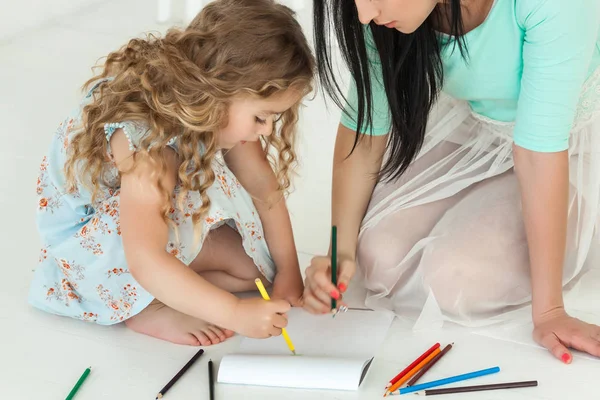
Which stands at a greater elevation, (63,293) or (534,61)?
(534,61)

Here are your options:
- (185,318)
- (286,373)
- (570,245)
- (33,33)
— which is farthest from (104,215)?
(33,33)

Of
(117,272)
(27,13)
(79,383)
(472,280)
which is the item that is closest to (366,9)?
(472,280)

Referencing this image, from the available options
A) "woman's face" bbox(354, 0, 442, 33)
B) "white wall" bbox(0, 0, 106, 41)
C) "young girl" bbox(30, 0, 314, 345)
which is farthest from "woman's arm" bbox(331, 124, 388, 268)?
"white wall" bbox(0, 0, 106, 41)

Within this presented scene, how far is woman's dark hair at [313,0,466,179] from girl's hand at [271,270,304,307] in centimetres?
29

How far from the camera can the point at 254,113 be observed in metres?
1.46

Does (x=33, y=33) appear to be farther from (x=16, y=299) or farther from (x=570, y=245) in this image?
(x=570, y=245)

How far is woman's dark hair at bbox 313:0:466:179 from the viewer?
1.48 meters

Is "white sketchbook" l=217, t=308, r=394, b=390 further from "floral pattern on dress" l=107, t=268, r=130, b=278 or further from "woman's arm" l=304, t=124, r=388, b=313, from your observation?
"floral pattern on dress" l=107, t=268, r=130, b=278

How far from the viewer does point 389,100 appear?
1.56 metres

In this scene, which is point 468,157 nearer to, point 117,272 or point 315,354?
point 315,354

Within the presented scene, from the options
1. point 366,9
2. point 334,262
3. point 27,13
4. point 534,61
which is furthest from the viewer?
point 27,13

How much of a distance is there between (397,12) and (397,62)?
0.60 ft

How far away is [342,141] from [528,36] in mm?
414

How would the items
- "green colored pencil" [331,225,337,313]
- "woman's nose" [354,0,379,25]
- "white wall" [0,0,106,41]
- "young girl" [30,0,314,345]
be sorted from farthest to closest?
"white wall" [0,0,106,41]
"green colored pencil" [331,225,337,313]
"young girl" [30,0,314,345]
"woman's nose" [354,0,379,25]
